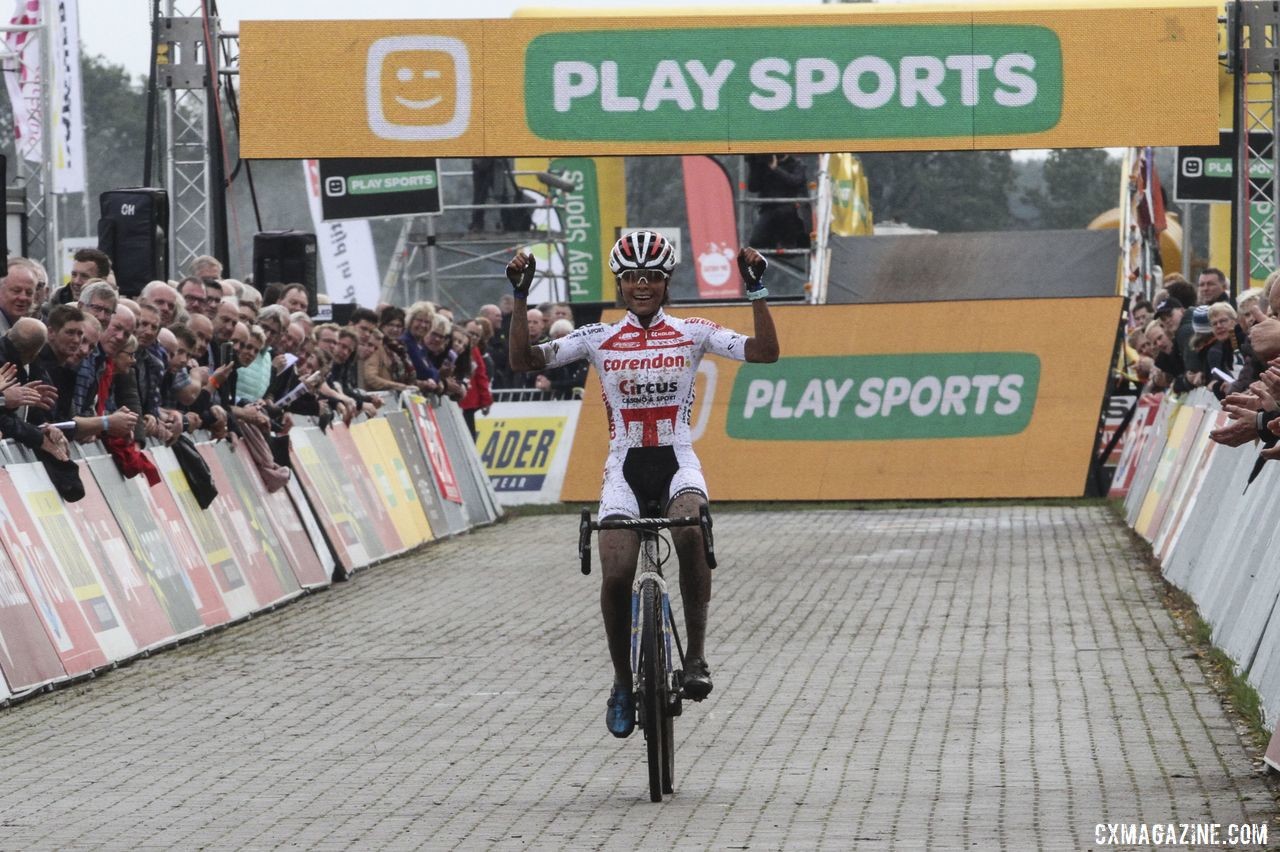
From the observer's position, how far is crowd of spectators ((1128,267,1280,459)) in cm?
930

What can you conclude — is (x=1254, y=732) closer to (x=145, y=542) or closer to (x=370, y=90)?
(x=145, y=542)

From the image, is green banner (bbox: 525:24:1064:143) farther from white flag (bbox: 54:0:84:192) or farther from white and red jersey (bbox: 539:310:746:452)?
white flag (bbox: 54:0:84:192)

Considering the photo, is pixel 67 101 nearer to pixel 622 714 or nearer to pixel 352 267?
pixel 352 267

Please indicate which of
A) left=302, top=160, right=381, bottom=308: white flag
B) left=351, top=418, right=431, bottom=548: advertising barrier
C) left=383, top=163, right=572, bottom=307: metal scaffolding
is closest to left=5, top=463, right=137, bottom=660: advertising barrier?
left=351, top=418, right=431, bottom=548: advertising barrier

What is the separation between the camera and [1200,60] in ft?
71.6

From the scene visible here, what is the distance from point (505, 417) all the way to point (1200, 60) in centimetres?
928

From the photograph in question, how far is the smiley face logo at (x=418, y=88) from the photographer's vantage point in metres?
22.1

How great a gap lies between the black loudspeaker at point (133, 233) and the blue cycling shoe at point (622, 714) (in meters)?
10.3

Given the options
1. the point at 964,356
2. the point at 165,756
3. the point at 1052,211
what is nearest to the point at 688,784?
the point at 165,756

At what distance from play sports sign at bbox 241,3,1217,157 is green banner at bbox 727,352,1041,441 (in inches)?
173

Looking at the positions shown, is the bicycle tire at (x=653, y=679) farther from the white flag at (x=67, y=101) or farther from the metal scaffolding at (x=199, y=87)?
the white flag at (x=67, y=101)

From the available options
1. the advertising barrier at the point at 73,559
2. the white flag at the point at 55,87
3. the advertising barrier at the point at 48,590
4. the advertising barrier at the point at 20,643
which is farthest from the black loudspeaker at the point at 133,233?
the white flag at the point at 55,87

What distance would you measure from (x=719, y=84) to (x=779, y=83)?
56 centimetres

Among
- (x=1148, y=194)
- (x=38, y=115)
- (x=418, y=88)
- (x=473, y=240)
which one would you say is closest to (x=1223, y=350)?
(x=418, y=88)
